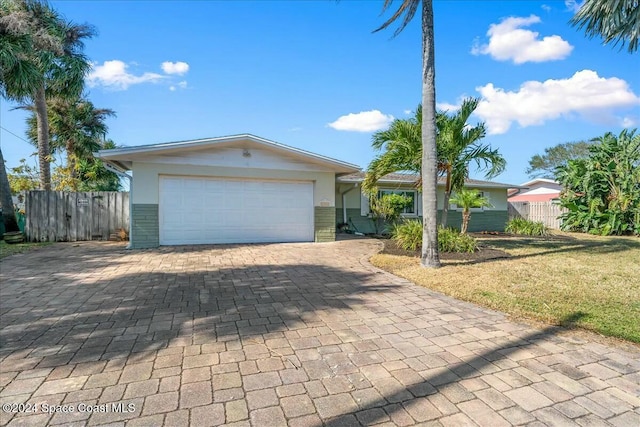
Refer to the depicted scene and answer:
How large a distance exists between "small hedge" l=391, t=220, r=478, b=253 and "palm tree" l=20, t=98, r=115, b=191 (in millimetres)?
15159

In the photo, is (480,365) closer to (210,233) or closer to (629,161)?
(210,233)

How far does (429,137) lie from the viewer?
6.33 metres

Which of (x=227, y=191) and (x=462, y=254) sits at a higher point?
(x=227, y=191)

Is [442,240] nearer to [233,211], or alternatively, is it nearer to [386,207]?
[386,207]

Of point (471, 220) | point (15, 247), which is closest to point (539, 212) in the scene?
point (471, 220)

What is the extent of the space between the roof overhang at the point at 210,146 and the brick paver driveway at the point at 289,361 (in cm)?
475

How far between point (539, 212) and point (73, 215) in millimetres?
23142

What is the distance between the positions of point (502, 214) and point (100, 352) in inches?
729

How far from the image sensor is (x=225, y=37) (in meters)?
9.60

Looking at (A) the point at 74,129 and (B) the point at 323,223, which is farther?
(A) the point at 74,129

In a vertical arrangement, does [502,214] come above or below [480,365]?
above

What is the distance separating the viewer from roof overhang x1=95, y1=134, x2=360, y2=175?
8867 mm

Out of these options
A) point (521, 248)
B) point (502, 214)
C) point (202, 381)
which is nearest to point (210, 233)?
point (202, 381)

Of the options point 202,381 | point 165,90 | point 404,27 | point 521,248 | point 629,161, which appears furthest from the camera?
point 629,161
